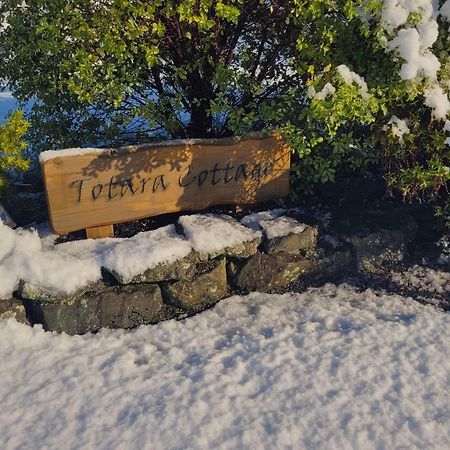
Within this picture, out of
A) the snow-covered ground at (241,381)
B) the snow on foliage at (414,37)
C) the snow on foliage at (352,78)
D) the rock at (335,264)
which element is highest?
the snow on foliage at (414,37)

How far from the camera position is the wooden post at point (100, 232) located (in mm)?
4445

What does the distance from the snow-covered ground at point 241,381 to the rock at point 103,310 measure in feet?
0.32

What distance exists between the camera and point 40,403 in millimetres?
3139

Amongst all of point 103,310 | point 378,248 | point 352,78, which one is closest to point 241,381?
point 103,310

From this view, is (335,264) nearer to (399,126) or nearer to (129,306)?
(399,126)

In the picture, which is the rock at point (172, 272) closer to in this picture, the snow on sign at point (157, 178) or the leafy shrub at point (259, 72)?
the snow on sign at point (157, 178)

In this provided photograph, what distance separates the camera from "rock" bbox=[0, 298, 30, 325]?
3.77 m

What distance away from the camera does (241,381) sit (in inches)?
132

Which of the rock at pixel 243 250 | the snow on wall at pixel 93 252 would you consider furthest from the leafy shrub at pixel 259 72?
the snow on wall at pixel 93 252

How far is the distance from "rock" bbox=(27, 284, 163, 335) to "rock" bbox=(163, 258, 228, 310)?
12 cm

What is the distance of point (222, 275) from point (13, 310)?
1.73 metres

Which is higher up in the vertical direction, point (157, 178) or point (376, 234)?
point (157, 178)

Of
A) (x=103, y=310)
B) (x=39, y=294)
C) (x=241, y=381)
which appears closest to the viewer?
(x=241, y=381)

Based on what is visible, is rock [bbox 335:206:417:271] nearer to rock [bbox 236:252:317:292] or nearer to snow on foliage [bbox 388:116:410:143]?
rock [bbox 236:252:317:292]
